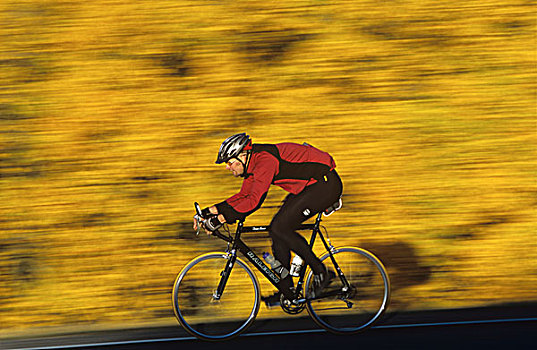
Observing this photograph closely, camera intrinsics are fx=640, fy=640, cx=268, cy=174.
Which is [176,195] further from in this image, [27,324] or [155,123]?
[27,324]

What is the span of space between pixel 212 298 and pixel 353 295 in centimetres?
126

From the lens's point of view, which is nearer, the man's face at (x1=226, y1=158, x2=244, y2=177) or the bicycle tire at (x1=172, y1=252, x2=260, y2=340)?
the man's face at (x1=226, y1=158, x2=244, y2=177)

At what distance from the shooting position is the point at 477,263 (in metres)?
6.41

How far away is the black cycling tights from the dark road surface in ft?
2.13

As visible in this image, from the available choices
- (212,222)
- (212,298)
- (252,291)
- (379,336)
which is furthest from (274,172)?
(379,336)

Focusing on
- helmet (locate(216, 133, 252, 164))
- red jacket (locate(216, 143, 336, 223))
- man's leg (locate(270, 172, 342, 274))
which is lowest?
man's leg (locate(270, 172, 342, 274))

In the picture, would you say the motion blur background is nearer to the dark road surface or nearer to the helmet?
the dark road surface

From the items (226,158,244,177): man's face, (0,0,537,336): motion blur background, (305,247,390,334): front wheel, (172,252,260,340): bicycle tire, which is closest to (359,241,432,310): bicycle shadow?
(0,0,537,336): motion blur background

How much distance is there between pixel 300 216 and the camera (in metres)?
5.48

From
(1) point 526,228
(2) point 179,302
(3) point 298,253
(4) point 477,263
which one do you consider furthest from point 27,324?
(1) point 526,228

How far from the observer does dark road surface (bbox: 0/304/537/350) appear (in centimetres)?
558

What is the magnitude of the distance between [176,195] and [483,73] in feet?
10.9

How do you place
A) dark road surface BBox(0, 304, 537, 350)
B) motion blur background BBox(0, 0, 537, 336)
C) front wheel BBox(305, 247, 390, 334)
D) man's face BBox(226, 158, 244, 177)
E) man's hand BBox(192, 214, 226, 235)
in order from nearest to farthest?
man's hand BBox(192, 214, 226, 235)
man's face BBox(226, 158, 244, 177)
dark road surface BBox(0, 304, 537, 350)
front wheel BBox(305, 247, 390, 334)
motion blur background BBox(0, 0, 537, 336)

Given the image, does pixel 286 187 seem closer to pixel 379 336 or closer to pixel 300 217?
pixel 300 217
